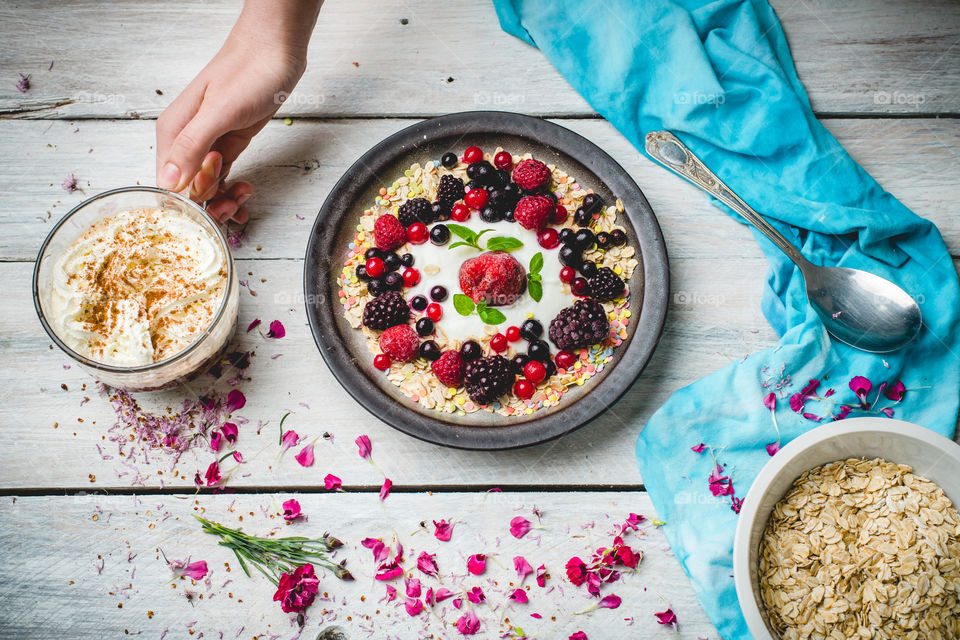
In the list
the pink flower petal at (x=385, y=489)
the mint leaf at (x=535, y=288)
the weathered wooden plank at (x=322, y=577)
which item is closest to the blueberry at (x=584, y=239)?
the mint leaf at (x=535, y=288)

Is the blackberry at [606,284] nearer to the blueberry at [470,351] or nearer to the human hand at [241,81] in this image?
the blueberry at [470,351]

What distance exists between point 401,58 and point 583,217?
2.20ft

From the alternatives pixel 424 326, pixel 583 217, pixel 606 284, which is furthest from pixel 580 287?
pixel 424 326

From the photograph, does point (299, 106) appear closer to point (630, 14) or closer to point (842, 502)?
point (630, 14)

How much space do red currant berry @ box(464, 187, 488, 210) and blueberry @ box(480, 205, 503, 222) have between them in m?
0.02

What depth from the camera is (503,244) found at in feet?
4.77

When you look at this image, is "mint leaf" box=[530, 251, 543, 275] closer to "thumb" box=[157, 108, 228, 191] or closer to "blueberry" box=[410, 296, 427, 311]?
"blueberry" box=[410, 296, 427, 311]

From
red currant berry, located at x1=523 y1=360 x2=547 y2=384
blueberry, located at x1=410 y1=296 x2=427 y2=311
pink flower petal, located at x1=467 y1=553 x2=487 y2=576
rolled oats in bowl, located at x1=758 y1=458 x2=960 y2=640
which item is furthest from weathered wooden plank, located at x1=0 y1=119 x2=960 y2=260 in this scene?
pink flower petal, located at x1=467 y1=553 x2=487 y2=576

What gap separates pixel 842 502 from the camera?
50.7 inches

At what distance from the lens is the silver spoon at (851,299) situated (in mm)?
1384

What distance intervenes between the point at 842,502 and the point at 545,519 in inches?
24.8

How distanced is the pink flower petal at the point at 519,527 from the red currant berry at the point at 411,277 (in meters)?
0.60

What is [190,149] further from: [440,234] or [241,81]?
[440,234]

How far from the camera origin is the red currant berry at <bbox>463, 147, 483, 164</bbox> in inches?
59.7
